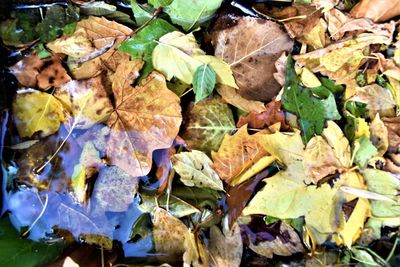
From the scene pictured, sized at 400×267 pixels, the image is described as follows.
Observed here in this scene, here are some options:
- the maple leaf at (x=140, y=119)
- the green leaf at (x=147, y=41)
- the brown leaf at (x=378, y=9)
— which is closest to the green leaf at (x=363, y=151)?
the brown leaf at (x=378, y=9)

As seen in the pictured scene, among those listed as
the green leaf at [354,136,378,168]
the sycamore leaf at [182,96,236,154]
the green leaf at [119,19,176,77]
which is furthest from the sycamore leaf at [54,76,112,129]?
the green leaf at [354,136,378,168]

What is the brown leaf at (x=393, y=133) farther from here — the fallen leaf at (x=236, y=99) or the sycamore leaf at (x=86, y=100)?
the sycamore leaf at (x=86, y=100)

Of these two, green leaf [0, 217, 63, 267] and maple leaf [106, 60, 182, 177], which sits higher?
maple leaf [106, 60, 182, 177]

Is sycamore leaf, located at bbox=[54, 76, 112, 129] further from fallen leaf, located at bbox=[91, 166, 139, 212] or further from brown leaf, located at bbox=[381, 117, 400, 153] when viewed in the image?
brown leaf, located at bbox=[381, 117, 400, 153]

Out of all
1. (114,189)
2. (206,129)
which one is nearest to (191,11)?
(206,129)

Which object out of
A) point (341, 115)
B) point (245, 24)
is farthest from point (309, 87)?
point (245, 24)

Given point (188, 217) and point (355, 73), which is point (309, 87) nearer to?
point (355, 73)

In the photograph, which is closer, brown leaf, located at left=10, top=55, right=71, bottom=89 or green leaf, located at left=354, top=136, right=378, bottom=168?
green leaf, located at left=354, top=136, right=378, bottom=168
